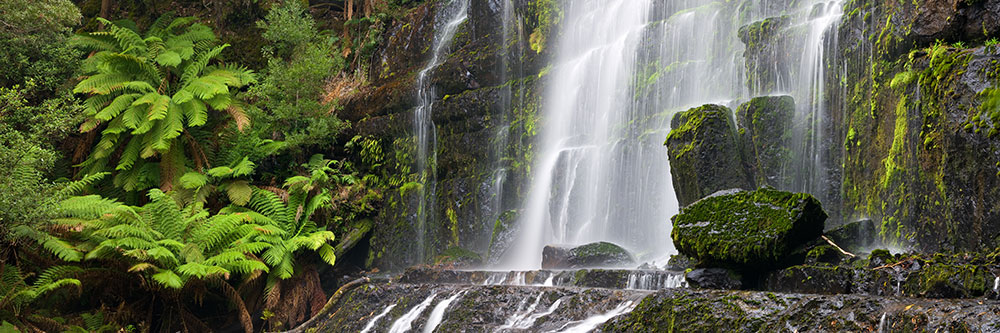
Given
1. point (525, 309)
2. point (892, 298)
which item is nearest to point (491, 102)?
point (525, 309)

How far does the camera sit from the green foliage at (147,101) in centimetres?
1175

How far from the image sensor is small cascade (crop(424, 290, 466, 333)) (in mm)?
6516

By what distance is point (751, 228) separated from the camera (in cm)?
546

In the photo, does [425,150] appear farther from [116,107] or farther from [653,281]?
[653,281]

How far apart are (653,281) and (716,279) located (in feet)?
2.86

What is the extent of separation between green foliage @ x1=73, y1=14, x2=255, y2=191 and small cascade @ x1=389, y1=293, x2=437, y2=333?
22.4ft

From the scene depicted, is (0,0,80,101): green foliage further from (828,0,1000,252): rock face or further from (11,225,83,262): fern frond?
(828,0,1000,252): rock face

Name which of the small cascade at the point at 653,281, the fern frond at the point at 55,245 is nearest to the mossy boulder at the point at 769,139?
the small cascade at the point at 653,281

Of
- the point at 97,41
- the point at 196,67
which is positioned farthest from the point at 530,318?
the point at 97,41

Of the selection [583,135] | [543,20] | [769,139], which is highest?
[543,20]

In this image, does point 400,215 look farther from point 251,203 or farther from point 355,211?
point 251,203

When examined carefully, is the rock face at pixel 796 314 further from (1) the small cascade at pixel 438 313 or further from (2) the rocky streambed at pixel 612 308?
(1) the small cascade at pixel 438 313

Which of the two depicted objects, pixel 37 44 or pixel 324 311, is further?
pixel 37 44

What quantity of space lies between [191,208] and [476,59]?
21.2ft
